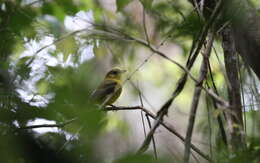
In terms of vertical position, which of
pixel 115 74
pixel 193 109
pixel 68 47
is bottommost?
pixel 193 109

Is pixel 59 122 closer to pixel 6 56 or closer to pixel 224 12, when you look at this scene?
pixel 6 56

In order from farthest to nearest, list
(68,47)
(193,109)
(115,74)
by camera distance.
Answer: (115,74)
(68,47)
(193,109)

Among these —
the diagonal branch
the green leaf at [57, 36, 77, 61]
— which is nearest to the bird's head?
the green leaf at [57, 36, 77, 61]

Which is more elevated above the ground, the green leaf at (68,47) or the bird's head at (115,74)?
the bird's head at (115,74)

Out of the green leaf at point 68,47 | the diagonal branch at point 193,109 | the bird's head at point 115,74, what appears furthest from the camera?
the bird's head at point 115,74

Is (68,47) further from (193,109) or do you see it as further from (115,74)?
(115,74)

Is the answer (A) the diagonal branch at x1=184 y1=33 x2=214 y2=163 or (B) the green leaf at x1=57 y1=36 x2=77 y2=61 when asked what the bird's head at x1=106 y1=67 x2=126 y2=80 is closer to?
(B) the green leaf at x1=57 y1=36 x2=77 y2=61

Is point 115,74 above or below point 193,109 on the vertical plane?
above

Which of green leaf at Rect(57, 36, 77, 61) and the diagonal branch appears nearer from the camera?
the diagonal branch

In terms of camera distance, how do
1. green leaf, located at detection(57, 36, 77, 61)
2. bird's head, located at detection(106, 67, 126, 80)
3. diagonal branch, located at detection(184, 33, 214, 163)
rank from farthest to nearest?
bird's head, located at detection(106, 67, 126, 80)
green leaf, located at detection(57, 36, 77, 61)
diagonal branch, located at detection(184, 33, 214, 163)

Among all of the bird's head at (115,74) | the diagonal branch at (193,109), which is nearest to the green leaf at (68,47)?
the diagonal branch at (193,109)

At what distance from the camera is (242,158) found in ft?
3.79

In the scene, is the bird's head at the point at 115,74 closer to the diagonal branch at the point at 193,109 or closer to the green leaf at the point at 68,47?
the green leaf at the point at 68,47

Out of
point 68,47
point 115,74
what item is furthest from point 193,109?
point 115,74
